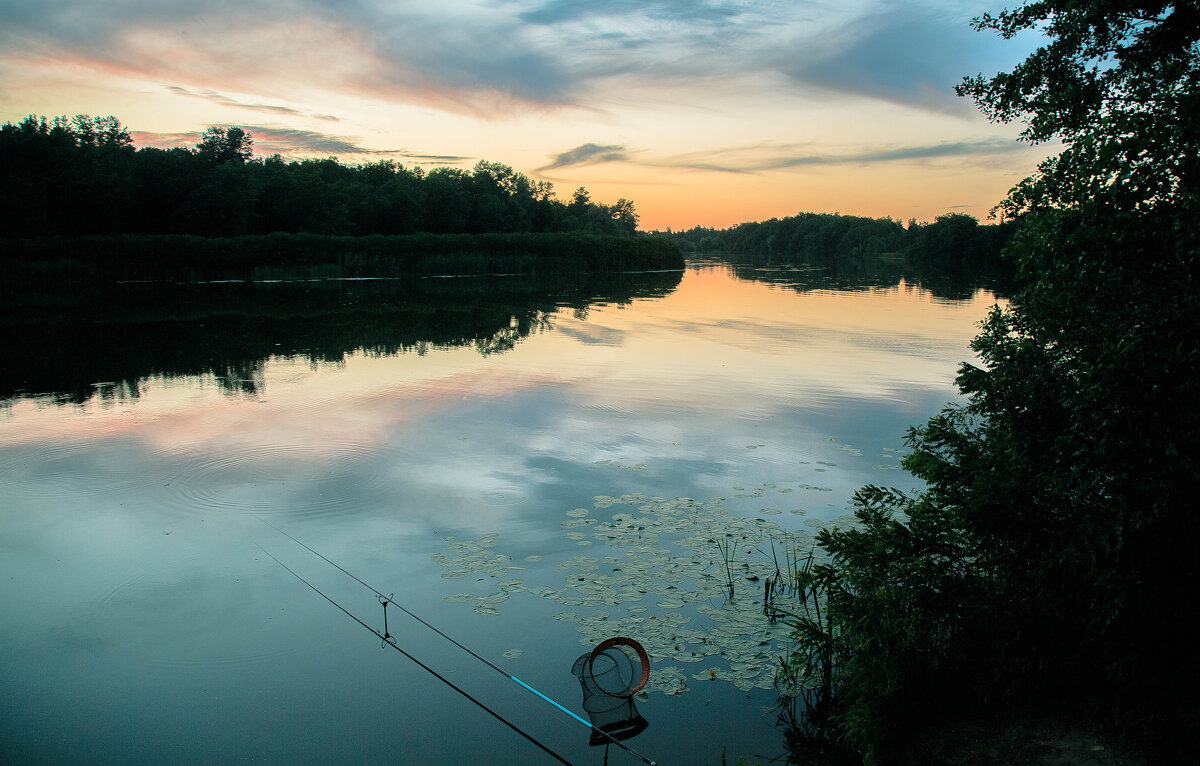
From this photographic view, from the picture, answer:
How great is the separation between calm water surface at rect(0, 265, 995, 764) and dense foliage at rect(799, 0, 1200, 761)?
3.65ft

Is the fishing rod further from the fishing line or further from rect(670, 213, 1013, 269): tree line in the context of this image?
rect(670, 213, 1013, 269): tree line

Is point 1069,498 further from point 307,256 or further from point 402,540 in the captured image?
point 307,256

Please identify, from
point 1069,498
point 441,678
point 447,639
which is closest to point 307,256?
point 447,639

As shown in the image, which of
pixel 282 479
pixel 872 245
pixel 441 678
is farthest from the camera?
pixel 872 245

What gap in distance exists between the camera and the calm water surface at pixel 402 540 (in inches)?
205

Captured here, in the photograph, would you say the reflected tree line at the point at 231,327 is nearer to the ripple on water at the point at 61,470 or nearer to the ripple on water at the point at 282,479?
the ripple on water at the point at 61,470

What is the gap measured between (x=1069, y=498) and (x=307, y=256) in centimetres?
5316

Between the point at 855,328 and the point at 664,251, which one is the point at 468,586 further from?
the point at 664,251

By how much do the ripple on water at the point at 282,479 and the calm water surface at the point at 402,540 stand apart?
50mm

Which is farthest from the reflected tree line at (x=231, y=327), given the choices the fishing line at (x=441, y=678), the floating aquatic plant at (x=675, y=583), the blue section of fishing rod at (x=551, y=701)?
the blue section of fishing rod at (x=551, y=701)

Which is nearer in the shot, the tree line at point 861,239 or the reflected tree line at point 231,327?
the reflected tree line at point 231,327

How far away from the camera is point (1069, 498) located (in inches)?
181

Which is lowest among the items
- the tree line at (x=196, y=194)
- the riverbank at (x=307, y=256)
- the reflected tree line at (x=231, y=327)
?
the reflected tree line at (x=231, y=327)

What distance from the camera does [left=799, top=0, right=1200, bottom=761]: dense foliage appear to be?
422 cm
